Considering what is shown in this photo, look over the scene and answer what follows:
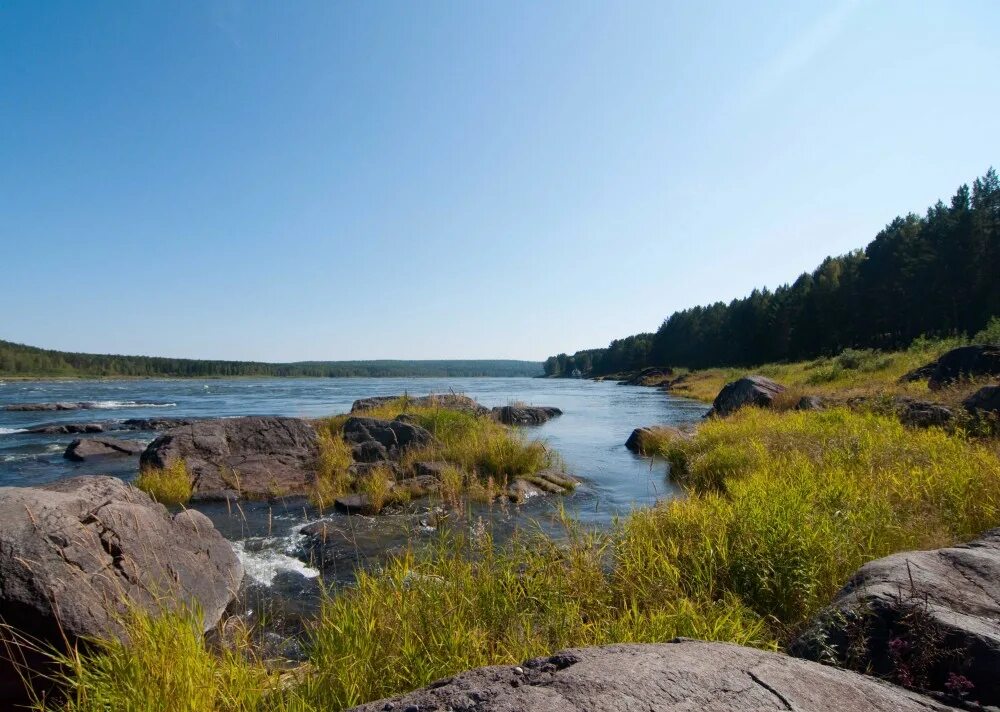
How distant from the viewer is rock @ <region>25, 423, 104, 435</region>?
21827 millimetres

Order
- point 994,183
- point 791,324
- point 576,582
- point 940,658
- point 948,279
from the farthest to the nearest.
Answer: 1. point 791,324
2. point 994,183
3. point 948,279
4. point 576,582
5. point 940,658

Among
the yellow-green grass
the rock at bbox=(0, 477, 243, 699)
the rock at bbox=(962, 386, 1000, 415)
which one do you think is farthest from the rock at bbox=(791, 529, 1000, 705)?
the yellow-green grass

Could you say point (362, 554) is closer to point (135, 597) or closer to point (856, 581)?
point (135, 597)

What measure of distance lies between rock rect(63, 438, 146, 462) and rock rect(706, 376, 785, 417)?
798 inches

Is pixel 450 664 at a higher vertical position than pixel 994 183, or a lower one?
lower

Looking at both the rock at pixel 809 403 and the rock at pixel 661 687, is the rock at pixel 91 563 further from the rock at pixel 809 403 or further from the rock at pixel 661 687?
the rock at pixel 809 403

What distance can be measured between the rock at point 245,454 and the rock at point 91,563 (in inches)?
195

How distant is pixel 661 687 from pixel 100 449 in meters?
19.8

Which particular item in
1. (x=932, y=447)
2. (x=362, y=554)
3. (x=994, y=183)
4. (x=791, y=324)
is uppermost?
(x=994, y=183)

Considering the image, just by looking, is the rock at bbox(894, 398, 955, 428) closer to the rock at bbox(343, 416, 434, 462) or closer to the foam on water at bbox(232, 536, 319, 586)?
the rock at bbox(343, 416, 434, 462)

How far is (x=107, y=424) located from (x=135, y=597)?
2551 centimetres

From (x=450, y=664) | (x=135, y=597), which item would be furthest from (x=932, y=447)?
(x=135, y=597)

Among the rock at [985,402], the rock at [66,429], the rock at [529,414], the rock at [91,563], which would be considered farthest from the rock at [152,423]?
the rock at [985,402]

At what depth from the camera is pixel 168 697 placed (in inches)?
101
